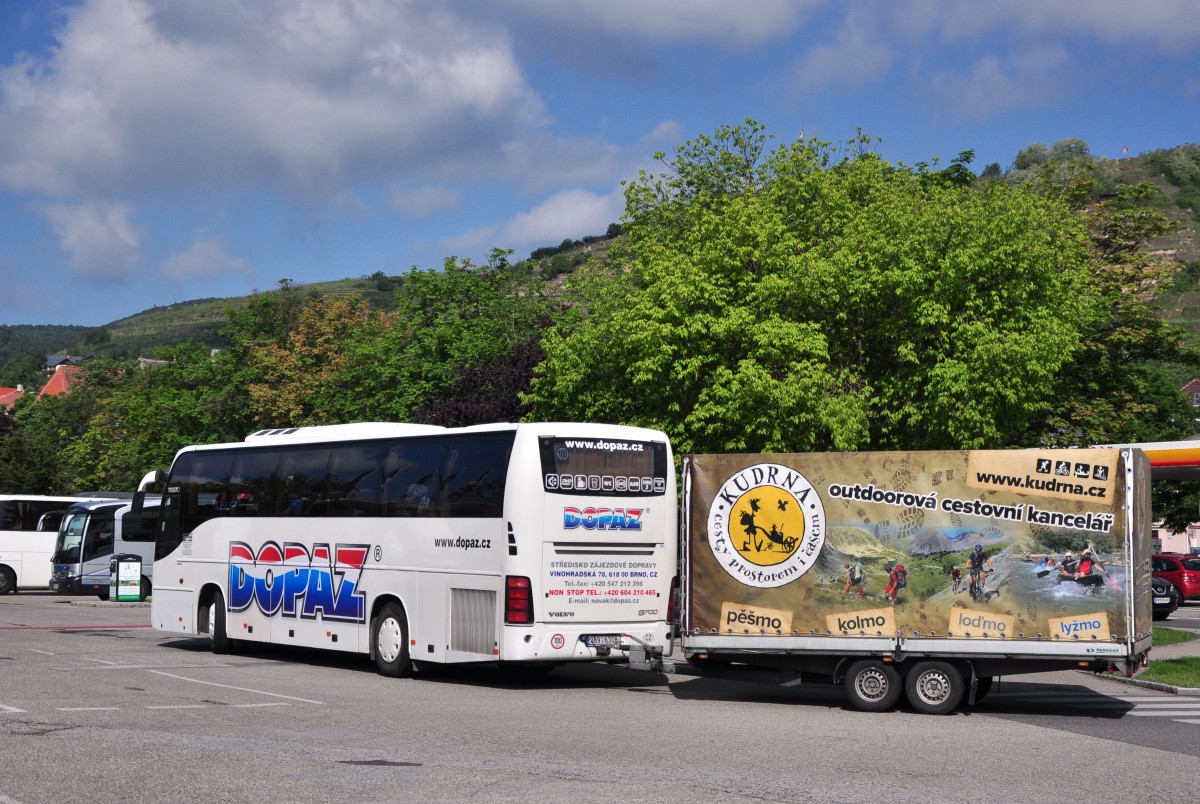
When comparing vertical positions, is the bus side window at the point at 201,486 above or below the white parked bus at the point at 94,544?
above

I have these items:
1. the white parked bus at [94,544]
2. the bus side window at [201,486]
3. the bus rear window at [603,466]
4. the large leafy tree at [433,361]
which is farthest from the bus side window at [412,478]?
the white parked bus at [94,544]

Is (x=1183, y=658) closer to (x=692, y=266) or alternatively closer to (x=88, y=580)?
(x=692, y=266)

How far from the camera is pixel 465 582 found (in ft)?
57.4

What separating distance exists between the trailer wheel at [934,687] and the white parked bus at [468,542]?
12.5 ft

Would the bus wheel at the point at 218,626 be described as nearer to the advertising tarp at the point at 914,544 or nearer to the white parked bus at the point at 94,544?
the advertising tarp at the point at 914,544

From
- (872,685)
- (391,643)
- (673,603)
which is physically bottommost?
(872,685)

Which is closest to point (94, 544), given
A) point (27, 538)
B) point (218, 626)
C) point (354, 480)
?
point (27, 538)

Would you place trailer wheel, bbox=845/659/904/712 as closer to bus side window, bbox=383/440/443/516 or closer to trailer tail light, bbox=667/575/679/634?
trailer tail light, bbox=667/575/679/634

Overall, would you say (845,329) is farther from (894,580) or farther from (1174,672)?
(894,580)

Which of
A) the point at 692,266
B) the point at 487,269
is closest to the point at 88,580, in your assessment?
the point at 487,269

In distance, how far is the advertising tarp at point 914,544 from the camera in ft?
47.2

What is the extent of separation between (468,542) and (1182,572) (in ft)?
108

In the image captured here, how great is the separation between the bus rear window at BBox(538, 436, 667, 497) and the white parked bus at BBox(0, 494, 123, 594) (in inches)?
1323

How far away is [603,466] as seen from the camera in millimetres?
17484
